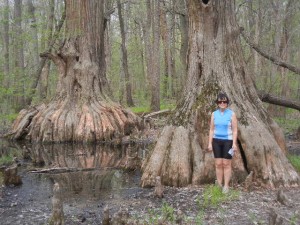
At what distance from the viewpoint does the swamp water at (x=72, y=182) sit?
702 centimetres

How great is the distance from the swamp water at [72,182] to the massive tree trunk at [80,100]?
4.63 feet

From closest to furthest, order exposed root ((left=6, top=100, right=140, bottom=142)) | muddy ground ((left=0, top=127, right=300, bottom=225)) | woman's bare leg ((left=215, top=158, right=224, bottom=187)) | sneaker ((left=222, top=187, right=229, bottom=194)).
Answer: muddy ground ((left=0, top=127, right=300, bottom=225))
sneaker ((left=222, top=187, right=229, bottom=194))
woman's bare leg ((left=215, top=158, right=224, bottom=187))
exposed root ((left=6, top=100, right=140, bottom=142))

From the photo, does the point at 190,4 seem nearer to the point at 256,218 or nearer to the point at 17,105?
the point at 256,218

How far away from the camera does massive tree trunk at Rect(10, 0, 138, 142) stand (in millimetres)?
16375

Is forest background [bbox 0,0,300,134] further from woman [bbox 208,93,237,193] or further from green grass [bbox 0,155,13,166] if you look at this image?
green grass [bbox 0,155,13,166]

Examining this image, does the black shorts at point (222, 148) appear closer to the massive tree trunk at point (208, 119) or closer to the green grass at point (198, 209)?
the green grass at point (198, 209)

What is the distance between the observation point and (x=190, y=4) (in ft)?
30.7

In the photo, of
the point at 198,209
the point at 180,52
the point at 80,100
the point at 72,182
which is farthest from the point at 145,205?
the point at 180,52

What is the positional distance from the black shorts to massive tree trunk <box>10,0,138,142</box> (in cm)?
900

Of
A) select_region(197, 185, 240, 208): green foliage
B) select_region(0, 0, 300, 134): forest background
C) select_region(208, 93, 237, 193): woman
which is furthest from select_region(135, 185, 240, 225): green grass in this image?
select_region(0, 0, 300, 134): forest background

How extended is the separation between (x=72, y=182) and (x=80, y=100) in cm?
775

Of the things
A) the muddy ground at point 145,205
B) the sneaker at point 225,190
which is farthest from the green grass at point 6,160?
the sneaker at point 225,190

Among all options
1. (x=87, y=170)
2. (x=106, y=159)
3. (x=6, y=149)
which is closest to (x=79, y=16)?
(x=6, y=149)

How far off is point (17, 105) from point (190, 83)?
18.5 metres
